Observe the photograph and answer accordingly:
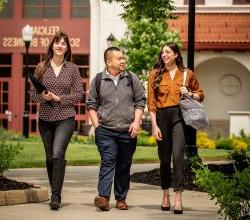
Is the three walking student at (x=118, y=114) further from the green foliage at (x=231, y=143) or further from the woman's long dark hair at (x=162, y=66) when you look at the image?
the green foliage at (x=231, y=143)

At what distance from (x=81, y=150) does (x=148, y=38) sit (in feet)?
33.8

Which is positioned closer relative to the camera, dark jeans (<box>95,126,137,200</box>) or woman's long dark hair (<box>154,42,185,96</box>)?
dark jeans (<box>95,126,137,200</box>)

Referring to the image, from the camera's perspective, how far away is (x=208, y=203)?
38.7ft

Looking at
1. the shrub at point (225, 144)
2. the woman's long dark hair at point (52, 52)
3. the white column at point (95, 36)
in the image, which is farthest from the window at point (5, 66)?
the woman's long dark hair at point (52, 52)

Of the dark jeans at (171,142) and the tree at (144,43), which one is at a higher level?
the tree at (144,43)

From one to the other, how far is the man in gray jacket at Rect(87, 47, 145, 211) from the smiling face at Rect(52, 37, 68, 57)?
0.51m

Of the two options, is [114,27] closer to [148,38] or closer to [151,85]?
[148,38]

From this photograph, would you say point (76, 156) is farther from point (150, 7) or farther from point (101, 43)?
point (101, 43)

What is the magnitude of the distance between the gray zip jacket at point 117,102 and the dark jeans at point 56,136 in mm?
343

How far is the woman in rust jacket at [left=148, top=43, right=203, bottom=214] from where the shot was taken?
10859 mm

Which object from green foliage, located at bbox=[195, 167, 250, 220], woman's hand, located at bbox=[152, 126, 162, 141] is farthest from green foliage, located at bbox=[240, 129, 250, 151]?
green foliage, located at bbox=[195, 167, 250, 220]

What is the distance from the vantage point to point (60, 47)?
11.2m

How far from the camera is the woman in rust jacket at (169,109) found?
1086 centimetres

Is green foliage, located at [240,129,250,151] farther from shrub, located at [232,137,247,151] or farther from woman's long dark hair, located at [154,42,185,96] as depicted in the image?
woman's long dark hair, located at [154,42,185,96]
